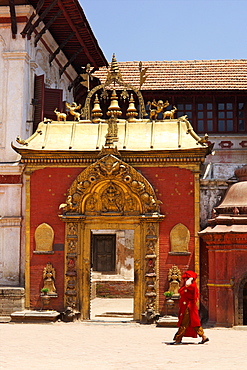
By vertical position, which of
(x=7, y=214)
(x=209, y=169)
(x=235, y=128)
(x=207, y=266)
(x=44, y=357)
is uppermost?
(x=235, y=128)

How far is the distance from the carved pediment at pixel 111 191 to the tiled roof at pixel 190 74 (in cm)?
1001

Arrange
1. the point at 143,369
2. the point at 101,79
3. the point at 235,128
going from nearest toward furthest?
the point at 143,369 → the point at 235,128 → the point at 101,79

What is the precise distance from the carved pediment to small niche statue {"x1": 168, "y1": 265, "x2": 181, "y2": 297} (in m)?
1.64

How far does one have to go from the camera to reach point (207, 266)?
17.6m

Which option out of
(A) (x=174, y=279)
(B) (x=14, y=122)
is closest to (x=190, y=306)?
(A) (x=174, y=279)

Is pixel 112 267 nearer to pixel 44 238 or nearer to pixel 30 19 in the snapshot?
pixel 44 238

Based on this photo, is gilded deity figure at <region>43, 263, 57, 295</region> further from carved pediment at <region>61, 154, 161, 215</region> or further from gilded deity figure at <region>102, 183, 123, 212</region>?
gilded deity figure at <region>102, 183, 123, 212</region>

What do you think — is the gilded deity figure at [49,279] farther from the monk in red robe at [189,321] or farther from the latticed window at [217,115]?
the latticed window at [217,115]

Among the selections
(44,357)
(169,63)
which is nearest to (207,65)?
(169,63)

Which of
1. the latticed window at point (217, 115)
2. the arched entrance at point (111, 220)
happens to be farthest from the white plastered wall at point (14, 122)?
the latticed window at point (217, 115)

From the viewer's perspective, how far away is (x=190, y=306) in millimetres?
13742

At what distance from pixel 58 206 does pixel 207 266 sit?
438 cm

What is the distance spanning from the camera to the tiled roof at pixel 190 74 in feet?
89.1

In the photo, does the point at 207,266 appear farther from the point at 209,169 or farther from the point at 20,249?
the point at 20,249
